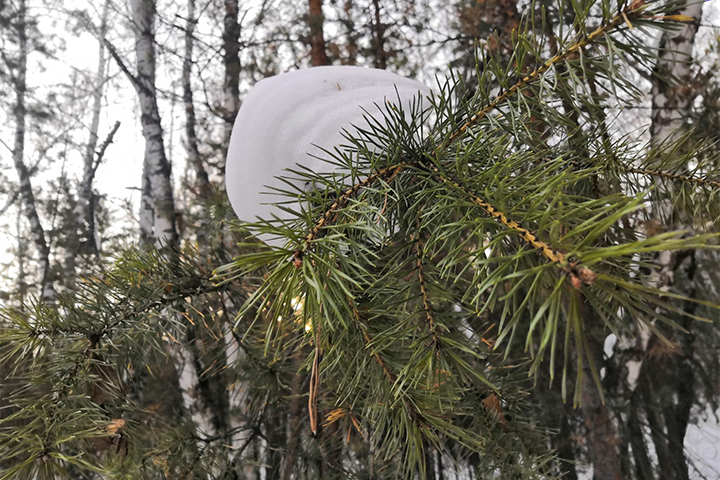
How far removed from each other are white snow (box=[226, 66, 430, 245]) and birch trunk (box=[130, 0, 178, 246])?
897mm

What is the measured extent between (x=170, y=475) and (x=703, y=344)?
0.92 metres

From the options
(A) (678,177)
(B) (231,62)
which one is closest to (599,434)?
(A) (678,177)

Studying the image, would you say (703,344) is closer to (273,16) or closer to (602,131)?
(602,131)

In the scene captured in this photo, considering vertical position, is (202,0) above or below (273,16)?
above

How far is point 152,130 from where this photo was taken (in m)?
1.17

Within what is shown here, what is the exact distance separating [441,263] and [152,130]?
3.83 feet

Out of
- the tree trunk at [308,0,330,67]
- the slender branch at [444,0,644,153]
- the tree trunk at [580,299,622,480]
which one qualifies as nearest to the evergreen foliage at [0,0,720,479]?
the slender branch at [444,0,644,153]

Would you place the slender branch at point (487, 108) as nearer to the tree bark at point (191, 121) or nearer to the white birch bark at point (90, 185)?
the tree bark at point (191, 121)

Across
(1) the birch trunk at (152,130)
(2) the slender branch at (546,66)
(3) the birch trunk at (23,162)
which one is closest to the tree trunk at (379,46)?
(1) the birch trunk at (152,130)

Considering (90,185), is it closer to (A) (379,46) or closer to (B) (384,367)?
(A) (379,46)

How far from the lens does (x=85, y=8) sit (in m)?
1.74

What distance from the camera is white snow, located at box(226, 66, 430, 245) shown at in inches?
9.6

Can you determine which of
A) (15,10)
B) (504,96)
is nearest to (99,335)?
(504,96)

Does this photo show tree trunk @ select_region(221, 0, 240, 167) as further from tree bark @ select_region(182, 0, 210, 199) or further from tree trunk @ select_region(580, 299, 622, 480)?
tree trunk @ select_region(580, 299, 622, 480)
